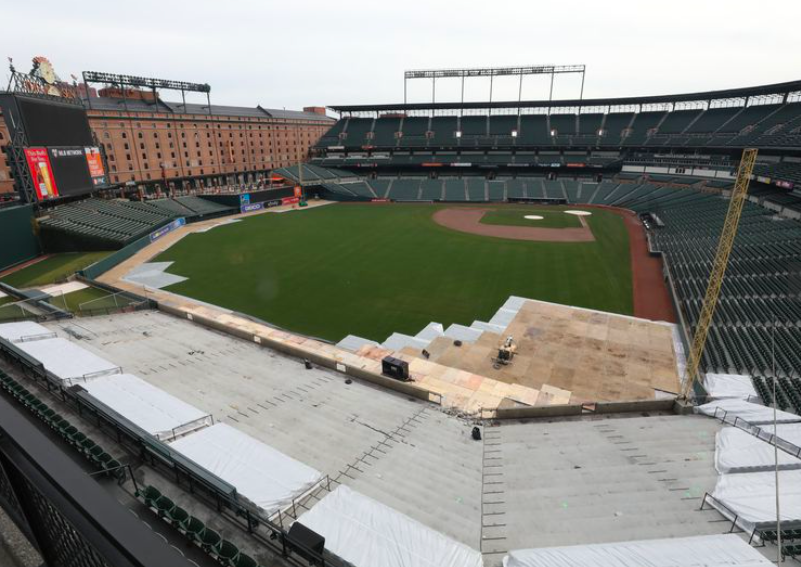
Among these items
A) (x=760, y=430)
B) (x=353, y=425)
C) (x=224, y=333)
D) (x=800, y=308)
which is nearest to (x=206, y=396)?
(x=353, y=425)

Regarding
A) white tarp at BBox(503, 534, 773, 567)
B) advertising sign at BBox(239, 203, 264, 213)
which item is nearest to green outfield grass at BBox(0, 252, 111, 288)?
advertising sign at BBox(239, 203, 264, 213)

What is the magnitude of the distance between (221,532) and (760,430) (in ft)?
55.6

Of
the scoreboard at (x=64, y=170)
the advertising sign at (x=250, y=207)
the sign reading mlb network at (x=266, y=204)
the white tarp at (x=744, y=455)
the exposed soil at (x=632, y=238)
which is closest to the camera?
the white tarp at (x=744, y=455)

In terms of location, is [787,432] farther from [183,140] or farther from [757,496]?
[183,140]

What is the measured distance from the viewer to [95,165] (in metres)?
48.4

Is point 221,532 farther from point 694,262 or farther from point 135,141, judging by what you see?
point 135,141

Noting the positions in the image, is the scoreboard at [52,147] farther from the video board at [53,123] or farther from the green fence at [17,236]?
the green fence at [17,236]

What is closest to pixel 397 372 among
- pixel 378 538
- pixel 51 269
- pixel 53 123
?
pixel 378 538

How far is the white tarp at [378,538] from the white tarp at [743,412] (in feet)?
41.5

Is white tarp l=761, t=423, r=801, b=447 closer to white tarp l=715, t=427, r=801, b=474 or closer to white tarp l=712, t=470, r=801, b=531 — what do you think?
white tarp l=715, t=427, r=801, b=474

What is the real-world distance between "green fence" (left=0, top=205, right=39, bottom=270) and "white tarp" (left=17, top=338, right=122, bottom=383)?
3238 centimetres

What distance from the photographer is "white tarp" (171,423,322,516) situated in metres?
9.38

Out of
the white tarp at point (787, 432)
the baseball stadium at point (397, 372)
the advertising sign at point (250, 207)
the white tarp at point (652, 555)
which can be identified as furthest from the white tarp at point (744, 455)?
the advertising sign at point (250, 207)

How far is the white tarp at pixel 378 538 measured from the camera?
26.5ft
